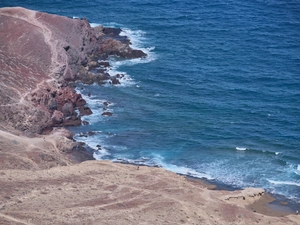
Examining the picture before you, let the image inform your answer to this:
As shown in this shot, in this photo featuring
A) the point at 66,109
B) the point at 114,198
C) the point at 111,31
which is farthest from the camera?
the point at 111,31

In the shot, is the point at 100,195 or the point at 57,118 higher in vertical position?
the point at 57,118

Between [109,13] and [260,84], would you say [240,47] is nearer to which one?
[260,84]

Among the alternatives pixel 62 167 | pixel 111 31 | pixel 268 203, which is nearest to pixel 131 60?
pixel 111 31

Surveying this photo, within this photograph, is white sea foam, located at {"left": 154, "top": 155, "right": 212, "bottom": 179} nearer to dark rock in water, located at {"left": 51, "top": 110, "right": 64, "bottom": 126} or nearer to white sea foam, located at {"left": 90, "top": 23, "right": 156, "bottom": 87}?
dark rock in water, located at {"left": 51, "top": 110, "right": 64, "bottom": 126}

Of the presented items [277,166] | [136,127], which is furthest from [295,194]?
[136,127]

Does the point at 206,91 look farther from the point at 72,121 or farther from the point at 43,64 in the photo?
the point at 43,64

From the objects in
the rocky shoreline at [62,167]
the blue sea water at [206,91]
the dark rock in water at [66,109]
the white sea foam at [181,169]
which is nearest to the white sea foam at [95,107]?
→ the blue sea water at [206,91]
